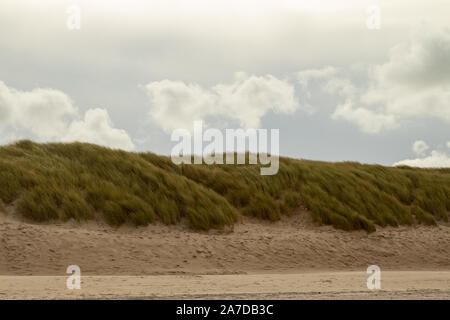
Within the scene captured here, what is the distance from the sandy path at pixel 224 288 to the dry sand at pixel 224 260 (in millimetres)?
20

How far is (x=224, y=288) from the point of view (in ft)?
31.9

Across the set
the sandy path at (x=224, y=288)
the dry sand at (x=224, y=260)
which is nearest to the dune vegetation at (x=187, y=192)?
the dry sand at (x=224, y=260)

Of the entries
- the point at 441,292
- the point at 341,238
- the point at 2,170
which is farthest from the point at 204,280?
the point at 2,170

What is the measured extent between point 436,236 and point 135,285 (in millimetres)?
13907

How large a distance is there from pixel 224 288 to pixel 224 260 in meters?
5.30

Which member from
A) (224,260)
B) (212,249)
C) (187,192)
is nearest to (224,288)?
(224,260)

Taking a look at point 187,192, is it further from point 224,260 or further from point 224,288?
point 224,288

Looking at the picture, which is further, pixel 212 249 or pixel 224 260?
pixel 212 249

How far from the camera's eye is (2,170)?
1761cm

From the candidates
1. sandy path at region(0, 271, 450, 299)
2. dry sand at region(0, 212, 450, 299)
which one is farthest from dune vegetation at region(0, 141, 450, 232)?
sandy path at region(0, 271, 450, 299)

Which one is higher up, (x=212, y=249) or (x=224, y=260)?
(x=212, y=249)

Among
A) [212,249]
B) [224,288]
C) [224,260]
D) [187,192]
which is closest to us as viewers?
[224,288]
